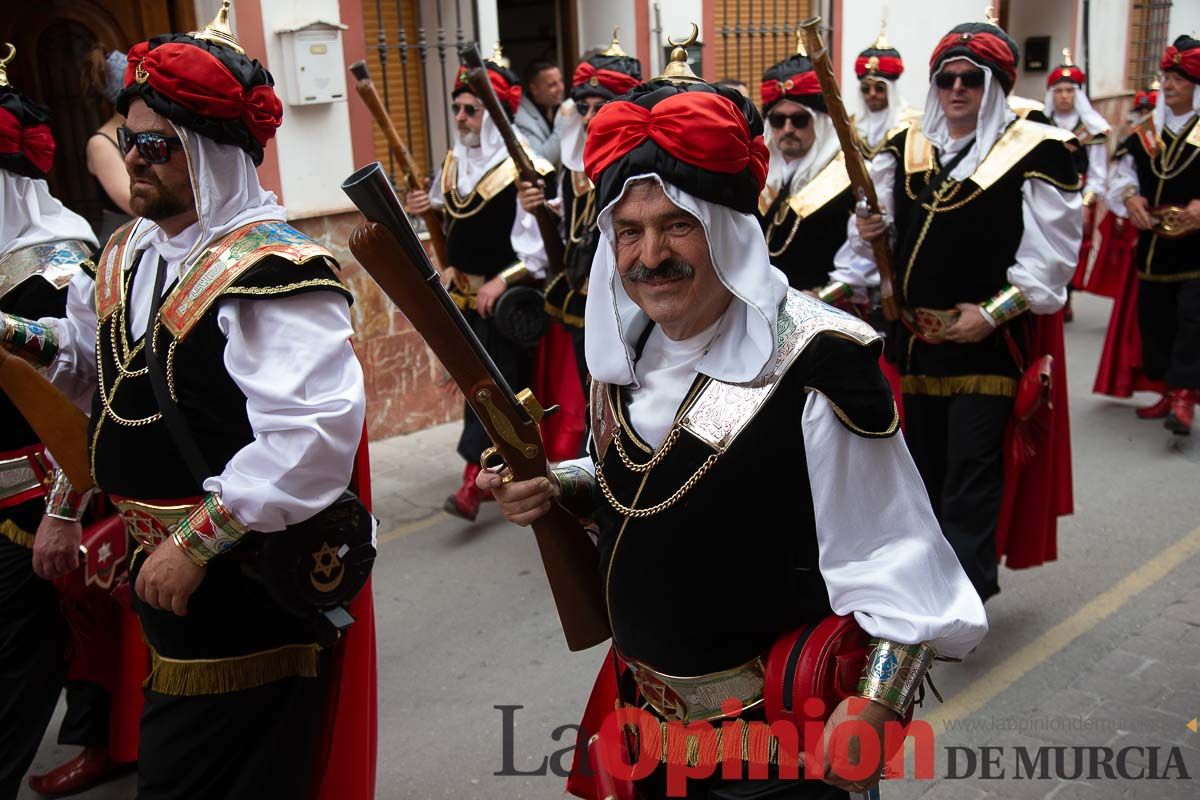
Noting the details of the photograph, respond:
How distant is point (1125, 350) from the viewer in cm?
746

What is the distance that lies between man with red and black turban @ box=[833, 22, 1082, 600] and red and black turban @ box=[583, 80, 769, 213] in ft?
8.25

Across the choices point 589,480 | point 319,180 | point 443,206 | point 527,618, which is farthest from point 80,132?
point 589,480

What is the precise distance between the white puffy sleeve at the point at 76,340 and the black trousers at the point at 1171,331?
5891 millimetres

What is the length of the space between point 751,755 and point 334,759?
1.24 metres

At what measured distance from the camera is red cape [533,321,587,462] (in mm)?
6285

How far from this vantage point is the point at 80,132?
6.88 meters

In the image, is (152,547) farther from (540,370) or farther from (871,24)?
(871,24)

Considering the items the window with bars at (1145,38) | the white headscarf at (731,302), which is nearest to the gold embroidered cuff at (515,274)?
the white headscarf at (731,302)

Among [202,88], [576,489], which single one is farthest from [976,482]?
[202,88]

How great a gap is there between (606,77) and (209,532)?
4.09 m

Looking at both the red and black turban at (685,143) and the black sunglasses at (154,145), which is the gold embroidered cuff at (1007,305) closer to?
the red and black turban at (685,143)

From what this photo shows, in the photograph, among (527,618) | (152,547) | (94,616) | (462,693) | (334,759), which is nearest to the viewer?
(152,547)

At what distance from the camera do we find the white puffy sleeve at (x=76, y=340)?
321 cm

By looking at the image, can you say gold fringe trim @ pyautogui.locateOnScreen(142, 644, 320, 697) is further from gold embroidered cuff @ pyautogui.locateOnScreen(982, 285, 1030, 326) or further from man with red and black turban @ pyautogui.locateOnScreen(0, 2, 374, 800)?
gold embroidered cuff @ pyautogui.locateOnScreen(982, 285, 1030, 326)
